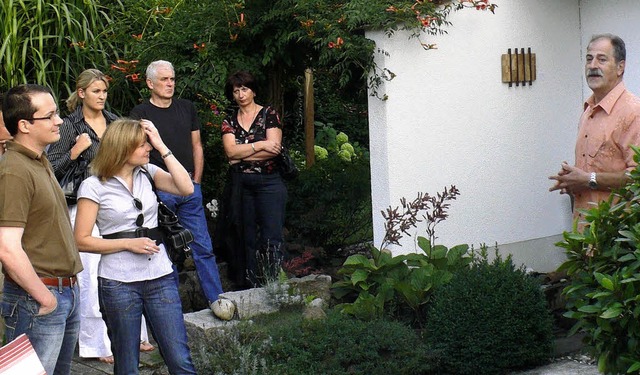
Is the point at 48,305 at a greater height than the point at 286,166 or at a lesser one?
lesser

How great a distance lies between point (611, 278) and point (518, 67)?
347 cm

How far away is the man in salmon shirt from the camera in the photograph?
6160 mm

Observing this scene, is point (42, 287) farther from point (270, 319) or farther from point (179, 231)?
point (270, 319)

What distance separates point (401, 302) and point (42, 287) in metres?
2.92

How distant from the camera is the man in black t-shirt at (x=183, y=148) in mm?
7094

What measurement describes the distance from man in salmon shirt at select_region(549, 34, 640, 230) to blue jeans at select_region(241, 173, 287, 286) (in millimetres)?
2178

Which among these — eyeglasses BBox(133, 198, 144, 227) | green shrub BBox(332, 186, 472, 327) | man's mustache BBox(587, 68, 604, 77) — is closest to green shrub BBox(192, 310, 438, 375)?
green shrub BBox(332, 186, 472, 327)

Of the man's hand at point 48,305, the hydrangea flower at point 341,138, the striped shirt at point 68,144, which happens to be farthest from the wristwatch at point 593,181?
the hydrangea flower at point 341,138

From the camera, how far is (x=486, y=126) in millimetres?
7699

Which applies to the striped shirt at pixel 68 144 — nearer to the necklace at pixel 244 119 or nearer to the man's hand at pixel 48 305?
the necklace at pixel 244 119

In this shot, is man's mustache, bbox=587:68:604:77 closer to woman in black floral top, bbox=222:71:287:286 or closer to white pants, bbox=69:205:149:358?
woman in black floral top, bbox=222:71:287:286

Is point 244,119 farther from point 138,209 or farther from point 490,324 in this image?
point 490,324

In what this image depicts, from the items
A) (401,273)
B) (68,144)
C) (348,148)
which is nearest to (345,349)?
(401,273)

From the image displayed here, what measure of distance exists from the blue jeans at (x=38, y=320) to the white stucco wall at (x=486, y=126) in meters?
2.99
